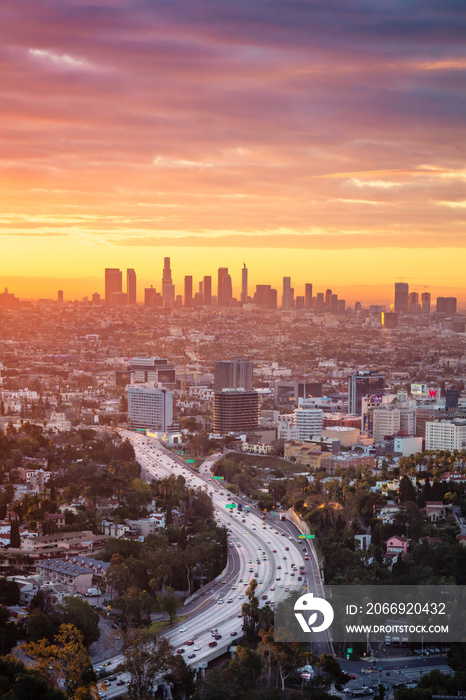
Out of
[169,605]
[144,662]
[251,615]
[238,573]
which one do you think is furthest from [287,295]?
[144,662]

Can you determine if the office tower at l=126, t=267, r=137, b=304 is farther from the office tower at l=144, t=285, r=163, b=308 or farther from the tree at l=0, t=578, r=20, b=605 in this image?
the tree at l=0, t=578, r=20, b=605

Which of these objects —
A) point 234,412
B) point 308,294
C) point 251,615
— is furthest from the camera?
point 308,294

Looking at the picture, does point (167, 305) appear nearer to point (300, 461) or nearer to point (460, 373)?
point (460, 373)

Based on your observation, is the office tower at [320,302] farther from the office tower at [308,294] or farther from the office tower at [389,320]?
the office tower at [389,320]


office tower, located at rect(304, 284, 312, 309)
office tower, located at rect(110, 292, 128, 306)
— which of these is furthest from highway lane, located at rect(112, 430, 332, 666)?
office tower, located at rect(304, 284, 312, 309)

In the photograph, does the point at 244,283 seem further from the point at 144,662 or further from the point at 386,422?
the point at 144,662

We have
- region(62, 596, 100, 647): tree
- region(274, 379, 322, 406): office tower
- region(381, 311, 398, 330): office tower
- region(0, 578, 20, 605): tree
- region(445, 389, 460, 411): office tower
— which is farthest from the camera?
region(381, 311, 398, 330): office tower

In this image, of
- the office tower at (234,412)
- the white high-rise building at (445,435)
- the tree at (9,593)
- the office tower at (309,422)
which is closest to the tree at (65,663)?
the tree at (9,593)
